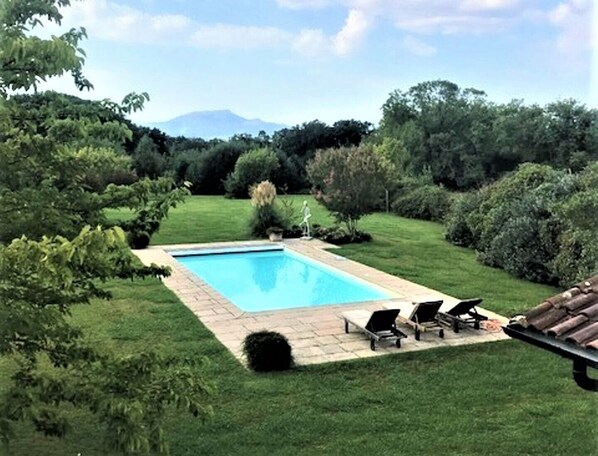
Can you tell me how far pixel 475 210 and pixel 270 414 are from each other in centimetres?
974

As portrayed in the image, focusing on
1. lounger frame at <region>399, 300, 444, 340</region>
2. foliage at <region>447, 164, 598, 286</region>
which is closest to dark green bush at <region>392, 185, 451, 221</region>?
foliage at <region>447, 164, 598, 286</region>

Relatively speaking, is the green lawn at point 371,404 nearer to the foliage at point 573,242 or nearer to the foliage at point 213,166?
the foliage at point 573,242

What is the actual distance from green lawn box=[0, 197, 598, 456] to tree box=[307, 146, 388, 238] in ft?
19.5

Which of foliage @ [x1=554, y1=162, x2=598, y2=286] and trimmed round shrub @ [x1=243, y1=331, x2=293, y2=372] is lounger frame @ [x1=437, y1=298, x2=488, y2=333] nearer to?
foliage @ [x1=554, y1=162, x2=598, y2=286]

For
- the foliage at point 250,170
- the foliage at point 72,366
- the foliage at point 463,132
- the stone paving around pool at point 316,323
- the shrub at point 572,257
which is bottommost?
the stone paving around pool at point 316,323

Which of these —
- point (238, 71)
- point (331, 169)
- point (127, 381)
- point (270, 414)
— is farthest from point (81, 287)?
point (331, 169)

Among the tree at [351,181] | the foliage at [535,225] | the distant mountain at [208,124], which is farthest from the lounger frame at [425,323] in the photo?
the tree at [351,181]

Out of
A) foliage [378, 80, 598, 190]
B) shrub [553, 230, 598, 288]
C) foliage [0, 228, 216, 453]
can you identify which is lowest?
shrub [553, 230, 598, 288]

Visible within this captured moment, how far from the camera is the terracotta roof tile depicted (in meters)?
2.14

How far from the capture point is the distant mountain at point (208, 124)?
21.2 ft

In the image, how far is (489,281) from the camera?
9984 mm

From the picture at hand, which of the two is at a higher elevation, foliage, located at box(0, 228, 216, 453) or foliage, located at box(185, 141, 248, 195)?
foliage, located at box(185, 141, 248, 195)

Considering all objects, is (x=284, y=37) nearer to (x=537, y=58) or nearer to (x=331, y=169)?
(x=537, y=58)

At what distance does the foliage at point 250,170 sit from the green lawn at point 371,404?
14177 millimetres
